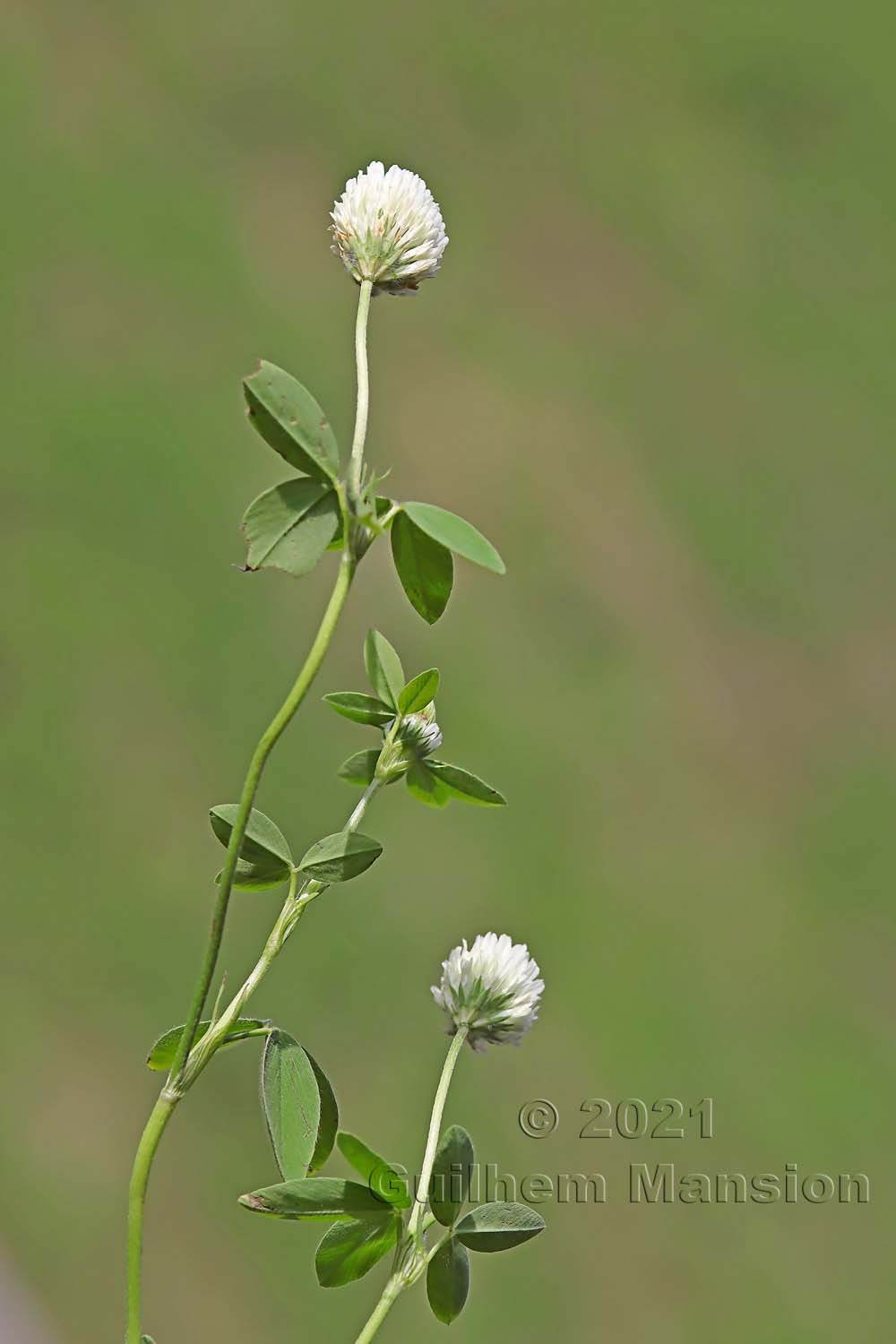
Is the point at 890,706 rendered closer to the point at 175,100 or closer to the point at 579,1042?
the point at 579,1042

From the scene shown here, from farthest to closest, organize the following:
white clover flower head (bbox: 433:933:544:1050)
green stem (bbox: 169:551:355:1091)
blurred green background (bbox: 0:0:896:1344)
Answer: blurred green background (bbox: 0:0:896:1344)
white clover flower head (bbox: 433:933:544:1050)
green stem (bbox: 169:551:355:1091)

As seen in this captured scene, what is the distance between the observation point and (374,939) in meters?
2.69

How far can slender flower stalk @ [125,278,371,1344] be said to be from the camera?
11.1 inches

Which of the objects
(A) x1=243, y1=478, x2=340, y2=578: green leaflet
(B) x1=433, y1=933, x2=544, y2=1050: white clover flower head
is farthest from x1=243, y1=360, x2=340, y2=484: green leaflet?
(B) x1=433, y1=933, x2=544, y2=1050: white clover flower head

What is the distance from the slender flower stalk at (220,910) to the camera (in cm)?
28

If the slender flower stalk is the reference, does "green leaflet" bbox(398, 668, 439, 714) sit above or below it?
above

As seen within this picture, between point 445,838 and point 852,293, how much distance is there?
2.05 m

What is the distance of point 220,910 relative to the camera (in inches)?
11.5

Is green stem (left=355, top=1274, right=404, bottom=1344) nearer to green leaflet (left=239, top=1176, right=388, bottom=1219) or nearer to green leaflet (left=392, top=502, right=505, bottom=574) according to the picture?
green leaflet (left=239, top=1176, right=388, bottom=1219)

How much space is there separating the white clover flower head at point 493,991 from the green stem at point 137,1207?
0.32 ft

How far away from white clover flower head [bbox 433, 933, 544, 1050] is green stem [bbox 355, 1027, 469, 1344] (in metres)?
0.02

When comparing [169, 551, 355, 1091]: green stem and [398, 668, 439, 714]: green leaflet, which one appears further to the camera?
[398, 668, 439, 714]: green leaflet

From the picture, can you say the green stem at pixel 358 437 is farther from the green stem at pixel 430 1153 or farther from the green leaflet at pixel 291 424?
the green stem at pixel 430 1153

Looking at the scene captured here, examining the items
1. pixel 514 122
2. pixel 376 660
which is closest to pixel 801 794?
pixel 514 122
